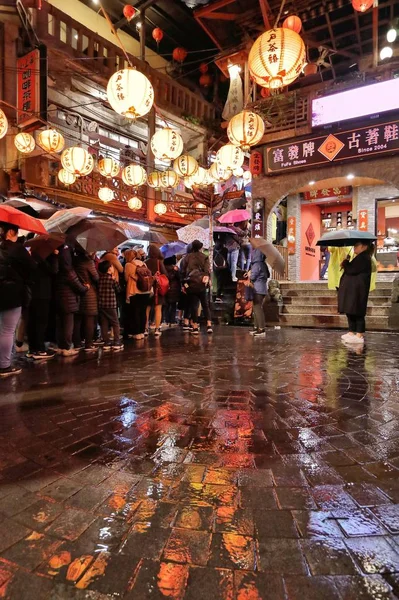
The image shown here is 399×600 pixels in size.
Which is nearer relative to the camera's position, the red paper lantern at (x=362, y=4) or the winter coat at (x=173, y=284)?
the red paper lantern at (x=362, y=4)

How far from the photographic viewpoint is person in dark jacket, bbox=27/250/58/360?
593cm

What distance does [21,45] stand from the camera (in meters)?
13.0

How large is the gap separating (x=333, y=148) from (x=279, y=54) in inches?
202

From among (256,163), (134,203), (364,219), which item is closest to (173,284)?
(256,163)

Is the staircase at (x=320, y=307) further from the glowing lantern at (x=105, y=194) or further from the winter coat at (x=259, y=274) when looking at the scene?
the glowing lantern at (x=105, y=194)

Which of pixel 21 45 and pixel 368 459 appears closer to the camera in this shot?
pixel 368 459

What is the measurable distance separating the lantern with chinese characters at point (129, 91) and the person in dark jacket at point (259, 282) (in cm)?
441

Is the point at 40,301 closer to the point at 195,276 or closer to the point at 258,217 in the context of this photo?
the point at 195,276

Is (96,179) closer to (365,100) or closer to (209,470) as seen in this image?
(365,100)

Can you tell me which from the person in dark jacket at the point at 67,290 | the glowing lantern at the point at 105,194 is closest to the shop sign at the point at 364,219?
the glowing lantern at the point at 105,194

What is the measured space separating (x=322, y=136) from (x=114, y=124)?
10952mm

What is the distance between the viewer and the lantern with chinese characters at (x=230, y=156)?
11.1m

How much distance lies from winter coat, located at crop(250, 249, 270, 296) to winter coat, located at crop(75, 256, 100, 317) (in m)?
3.97

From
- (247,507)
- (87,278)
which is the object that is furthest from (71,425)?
(87,278)
